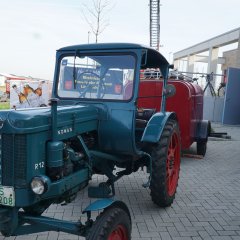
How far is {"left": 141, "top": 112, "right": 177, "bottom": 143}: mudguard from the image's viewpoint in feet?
13.0

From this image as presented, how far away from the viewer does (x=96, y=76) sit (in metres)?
3.88

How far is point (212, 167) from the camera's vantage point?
22.0 feet

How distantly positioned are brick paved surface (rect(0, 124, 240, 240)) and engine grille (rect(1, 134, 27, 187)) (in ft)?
3.86

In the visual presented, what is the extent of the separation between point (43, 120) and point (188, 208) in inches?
99.6

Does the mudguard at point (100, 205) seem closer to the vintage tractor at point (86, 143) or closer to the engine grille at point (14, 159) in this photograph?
the vintage tractor at point (86, 143)

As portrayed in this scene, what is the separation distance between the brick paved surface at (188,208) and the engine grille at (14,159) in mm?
1177

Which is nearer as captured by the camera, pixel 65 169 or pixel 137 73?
pixel 65 169

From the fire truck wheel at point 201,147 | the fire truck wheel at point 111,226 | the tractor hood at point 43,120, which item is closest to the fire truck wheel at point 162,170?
the tractor hood at point 43,120

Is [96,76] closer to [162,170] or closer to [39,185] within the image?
[162,170]

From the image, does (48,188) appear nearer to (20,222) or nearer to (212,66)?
(20,222)

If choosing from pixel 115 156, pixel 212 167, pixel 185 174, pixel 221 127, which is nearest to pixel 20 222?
pixel 115 156

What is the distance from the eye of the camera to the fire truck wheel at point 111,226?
8.41 feet

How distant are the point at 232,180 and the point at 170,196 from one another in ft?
6.25

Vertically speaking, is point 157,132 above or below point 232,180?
above
